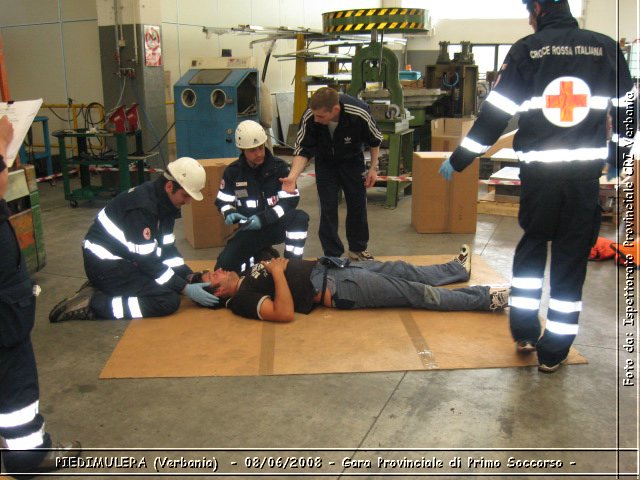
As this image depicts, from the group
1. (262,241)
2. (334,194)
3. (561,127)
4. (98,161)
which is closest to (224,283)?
(262,241)

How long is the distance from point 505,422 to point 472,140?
4.59 feet

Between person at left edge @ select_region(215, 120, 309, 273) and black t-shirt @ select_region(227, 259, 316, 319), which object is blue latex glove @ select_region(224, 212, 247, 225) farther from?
black t-shirt @ select_region(227, 259, 316, 319)

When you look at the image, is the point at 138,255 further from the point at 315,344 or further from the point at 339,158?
the point at 339,158

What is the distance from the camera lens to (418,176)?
6.19m

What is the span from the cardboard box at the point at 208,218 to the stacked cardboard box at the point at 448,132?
4.17 metres

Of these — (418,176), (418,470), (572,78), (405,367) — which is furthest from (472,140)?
(418,176)

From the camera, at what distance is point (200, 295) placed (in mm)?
4047

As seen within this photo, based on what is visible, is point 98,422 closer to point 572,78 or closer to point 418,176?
point 572,78

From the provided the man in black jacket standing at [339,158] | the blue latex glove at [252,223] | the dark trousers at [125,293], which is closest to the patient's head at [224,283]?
the dark trousers at [125,293]

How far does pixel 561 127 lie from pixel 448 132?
6896 mm

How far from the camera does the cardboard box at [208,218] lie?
18.4 ft

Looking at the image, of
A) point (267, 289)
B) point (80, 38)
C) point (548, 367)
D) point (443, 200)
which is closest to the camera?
point (548, 367)

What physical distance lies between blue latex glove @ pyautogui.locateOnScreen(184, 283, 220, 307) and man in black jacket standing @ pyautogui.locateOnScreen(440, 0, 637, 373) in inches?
75.5

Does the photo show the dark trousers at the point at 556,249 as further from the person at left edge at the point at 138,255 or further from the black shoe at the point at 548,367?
the person at left edge at the point at 138,255
